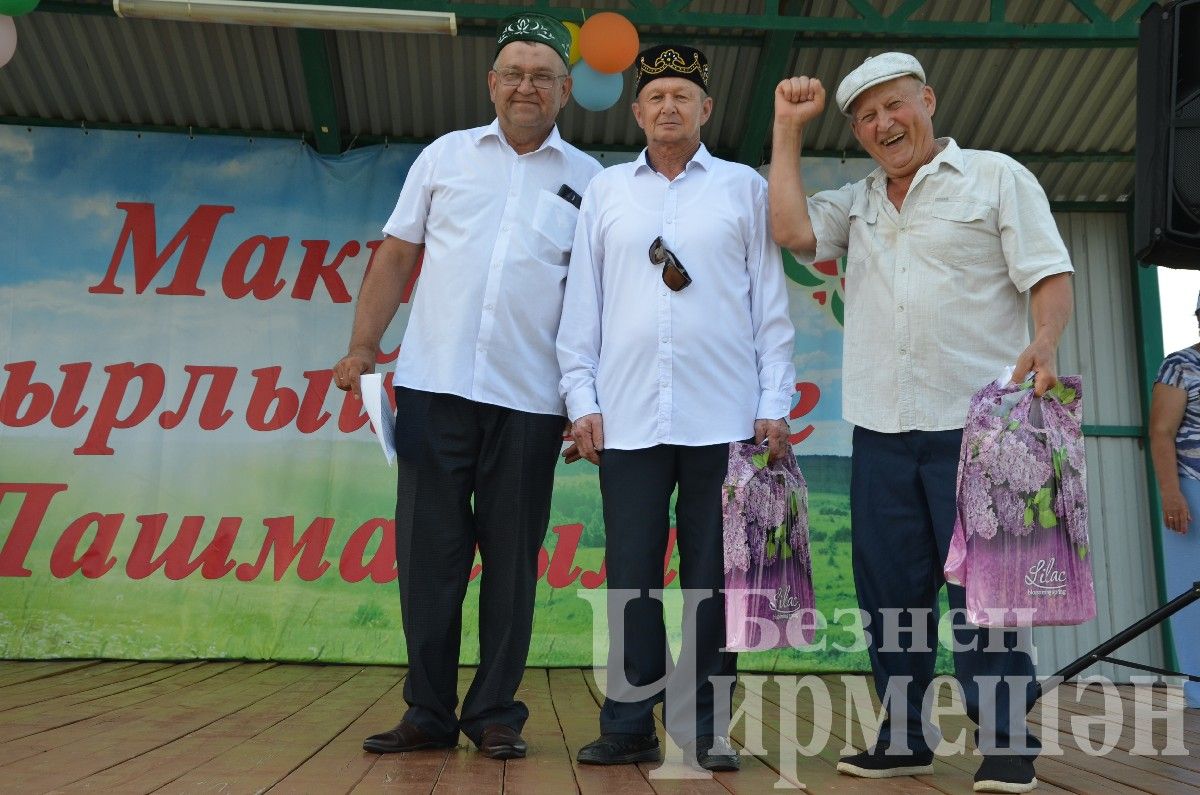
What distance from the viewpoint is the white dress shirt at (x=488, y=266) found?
2.79 meters

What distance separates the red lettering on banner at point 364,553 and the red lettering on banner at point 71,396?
4.65 feet

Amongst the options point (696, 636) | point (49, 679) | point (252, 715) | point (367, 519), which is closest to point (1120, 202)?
point (367, 519)

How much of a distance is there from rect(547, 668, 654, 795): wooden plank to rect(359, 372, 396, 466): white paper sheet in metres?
0.86

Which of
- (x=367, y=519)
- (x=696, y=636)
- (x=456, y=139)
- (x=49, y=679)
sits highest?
(x=456, y=139)

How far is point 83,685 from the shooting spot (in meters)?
A: 4.29

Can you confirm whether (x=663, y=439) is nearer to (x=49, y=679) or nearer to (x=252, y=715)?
(x=252, y=715)

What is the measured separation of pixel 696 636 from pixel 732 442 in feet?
1.48

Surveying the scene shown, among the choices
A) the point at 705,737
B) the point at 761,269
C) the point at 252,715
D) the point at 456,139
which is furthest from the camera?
the point at 252,715

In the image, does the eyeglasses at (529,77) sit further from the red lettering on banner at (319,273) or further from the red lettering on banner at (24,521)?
the red lettering on banner at (24,521)

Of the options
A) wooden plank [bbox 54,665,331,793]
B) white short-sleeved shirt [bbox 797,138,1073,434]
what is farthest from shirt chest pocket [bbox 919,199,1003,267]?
wooden plank [bbox 54,665,331,793]

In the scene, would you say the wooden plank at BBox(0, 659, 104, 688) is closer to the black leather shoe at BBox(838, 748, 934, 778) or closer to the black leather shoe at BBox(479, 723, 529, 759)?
the black leather shoe at BBox(479, 723, 529, 759)

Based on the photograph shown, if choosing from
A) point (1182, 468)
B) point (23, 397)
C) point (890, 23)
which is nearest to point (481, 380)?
point (890, 23)

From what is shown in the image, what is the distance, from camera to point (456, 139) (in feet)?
9.75

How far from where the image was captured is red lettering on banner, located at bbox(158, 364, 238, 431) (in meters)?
5.45
